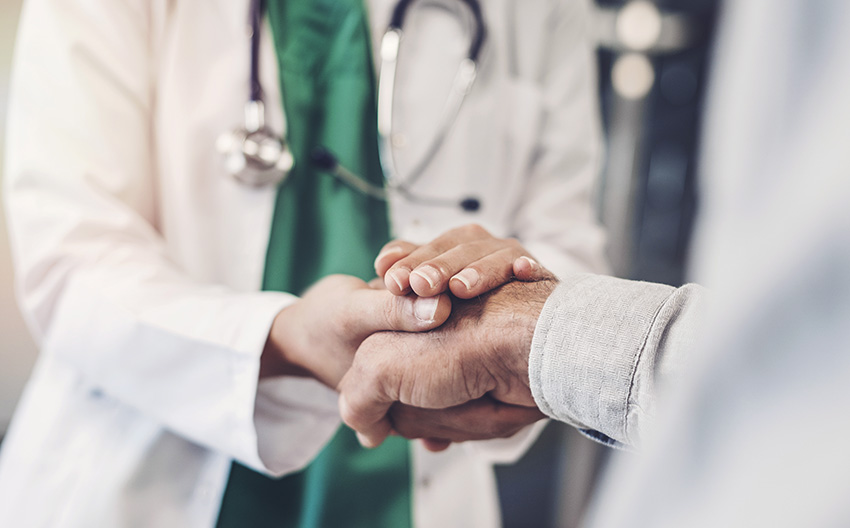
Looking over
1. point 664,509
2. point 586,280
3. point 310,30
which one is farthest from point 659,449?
point 310,30

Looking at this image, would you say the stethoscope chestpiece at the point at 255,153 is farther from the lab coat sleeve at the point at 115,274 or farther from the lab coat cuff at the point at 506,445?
the lab coat cuff at the point at 506,445

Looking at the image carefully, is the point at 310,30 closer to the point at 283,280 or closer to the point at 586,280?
the point at 283,280

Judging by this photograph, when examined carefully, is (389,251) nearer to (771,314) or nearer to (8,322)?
(771,314)

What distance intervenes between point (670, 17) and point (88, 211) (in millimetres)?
1497

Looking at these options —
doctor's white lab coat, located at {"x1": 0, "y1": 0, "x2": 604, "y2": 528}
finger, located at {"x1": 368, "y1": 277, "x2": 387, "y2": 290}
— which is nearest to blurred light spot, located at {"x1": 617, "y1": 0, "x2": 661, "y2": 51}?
doctor's white lab coat, located at {"x1": 0, "y1": 0, "x2": 604, "y2": 528}

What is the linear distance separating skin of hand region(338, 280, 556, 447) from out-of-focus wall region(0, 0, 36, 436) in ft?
2.40

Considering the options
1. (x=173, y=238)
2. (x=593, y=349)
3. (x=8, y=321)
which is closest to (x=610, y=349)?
(x=593, y=349)

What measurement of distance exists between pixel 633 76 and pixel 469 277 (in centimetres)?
132

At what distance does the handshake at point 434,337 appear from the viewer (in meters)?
0.42

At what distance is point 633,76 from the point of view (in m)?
1.51

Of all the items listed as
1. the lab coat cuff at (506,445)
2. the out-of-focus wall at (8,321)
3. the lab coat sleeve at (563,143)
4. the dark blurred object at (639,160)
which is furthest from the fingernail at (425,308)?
the dark blurred object at (639,160)

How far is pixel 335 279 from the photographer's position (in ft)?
1.80

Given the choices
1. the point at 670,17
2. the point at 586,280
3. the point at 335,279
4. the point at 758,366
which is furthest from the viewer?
the point at 670,17

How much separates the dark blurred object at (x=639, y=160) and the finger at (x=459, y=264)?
1.11m
